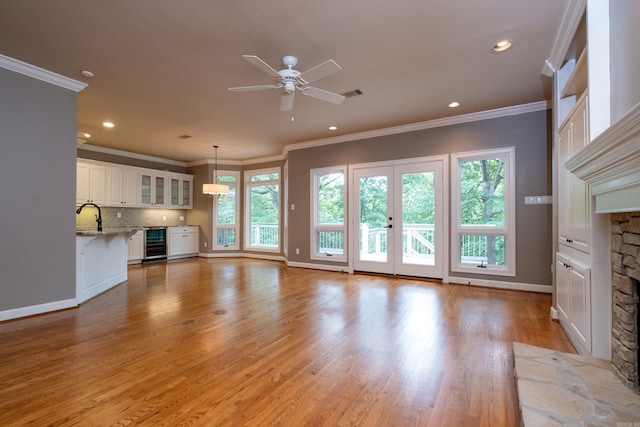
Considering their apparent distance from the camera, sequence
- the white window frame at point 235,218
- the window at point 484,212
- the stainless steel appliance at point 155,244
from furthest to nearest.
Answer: the white window frame at point 235,218 < the stainless steel appliance at point 155,244 < the window at point 484,212

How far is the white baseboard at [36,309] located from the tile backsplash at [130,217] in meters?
3.74

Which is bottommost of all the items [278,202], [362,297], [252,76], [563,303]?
[362,297]

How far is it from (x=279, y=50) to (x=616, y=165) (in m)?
2.74

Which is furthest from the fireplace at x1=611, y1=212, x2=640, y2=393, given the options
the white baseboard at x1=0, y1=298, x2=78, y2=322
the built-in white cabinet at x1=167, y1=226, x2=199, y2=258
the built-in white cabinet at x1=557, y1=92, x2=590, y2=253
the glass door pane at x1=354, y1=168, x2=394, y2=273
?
the built-in white cabinet at x1=167, y1=226, x2=199, y2=258

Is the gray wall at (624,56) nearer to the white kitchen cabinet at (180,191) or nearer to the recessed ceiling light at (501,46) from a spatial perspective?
the recessed ceiling light at (501,46)

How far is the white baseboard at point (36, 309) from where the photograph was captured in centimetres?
313

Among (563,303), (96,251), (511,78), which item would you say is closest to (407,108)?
(511,78)

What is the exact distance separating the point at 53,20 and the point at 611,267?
4.77 metres

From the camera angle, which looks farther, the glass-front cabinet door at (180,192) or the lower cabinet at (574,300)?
the glass-front cabinet door at (180,192)

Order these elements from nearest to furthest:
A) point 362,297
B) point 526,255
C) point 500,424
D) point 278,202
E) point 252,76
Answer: point 500,424, point 252,76, point 362,297, point 526,255, point 278,202

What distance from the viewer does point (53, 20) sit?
249 centimetres

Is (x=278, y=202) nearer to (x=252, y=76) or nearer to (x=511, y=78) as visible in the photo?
(x=252, y=76)

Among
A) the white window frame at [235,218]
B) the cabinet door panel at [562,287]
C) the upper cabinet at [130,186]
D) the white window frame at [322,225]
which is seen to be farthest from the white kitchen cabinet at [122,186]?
the cabinet door panel at [562,287]

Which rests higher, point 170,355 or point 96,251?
point 96,251
